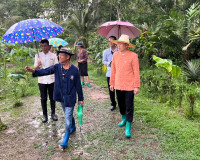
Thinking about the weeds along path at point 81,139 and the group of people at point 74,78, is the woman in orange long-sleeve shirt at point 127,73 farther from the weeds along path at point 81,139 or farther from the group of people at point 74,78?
the weeds along path at point 81,139

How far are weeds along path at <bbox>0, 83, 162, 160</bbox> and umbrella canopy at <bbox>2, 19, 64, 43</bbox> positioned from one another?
1779 millimetres

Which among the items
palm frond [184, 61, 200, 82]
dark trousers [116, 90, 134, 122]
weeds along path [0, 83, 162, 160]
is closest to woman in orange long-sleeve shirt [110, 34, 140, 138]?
dark trousers [116, 90, 134, 122]

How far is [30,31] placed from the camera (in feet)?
11.9

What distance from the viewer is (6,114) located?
5.00 m

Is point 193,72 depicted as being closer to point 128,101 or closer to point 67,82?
point 128,101

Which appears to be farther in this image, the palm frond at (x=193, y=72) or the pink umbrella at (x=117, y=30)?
the palm frond at (x=193, y=72)

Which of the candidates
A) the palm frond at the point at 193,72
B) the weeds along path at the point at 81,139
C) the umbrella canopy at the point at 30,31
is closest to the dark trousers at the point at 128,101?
the weeds along path at the point at 81,139

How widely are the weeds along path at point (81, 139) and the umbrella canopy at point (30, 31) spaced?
1779 mm

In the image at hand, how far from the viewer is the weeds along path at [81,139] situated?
9.82ft

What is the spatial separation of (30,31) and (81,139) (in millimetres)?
2177

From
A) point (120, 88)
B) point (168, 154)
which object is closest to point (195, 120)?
point (168, 154)

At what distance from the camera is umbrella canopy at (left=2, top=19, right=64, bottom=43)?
3244 millimetres

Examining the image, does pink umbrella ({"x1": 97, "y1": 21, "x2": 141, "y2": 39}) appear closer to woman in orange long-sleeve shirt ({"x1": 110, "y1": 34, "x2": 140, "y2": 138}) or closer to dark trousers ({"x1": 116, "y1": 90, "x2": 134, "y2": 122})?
woman in orange long-sleeve shirt ({"x1": 110, "y1": 34, "x2": 140, "y2": 138})

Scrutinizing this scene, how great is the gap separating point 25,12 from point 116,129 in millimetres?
28262
